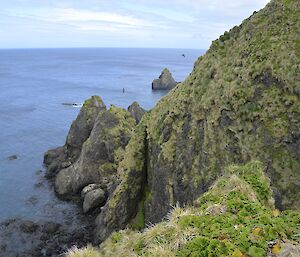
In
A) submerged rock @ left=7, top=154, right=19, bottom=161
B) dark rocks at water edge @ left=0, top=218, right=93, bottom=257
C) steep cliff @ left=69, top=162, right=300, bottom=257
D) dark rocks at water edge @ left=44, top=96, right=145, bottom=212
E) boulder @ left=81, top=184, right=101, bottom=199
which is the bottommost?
dark rocks at water edge @ left=0, top=218, right=93, bottom=257

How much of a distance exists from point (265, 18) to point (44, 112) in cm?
8626

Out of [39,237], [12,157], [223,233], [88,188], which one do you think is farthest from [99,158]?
[223,233]

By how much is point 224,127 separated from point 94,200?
Result: 24.8 metres

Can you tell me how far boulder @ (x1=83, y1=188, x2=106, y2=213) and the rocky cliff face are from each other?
635 centimetres

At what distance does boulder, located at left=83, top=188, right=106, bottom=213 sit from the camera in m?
51.9

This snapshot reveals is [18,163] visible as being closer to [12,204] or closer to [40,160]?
[40,160]

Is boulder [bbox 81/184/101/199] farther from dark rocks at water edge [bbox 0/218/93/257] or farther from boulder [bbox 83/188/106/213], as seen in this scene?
dark rocks at water edge [bbox 0/218/93/257]

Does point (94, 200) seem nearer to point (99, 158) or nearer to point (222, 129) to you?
point (99, 158)

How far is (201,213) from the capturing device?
1484cm

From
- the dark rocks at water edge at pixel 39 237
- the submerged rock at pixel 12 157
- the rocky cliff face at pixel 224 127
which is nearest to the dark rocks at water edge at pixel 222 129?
the rocky cliff face at pixel 224 127

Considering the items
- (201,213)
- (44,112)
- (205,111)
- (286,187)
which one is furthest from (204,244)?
(44,112)

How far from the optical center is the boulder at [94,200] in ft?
170

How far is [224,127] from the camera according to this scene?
3472 cm

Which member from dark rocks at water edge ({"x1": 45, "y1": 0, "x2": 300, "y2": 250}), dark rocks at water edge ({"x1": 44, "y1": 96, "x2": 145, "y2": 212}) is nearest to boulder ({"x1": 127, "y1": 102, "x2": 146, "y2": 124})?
dark rocks at water edge ({"x1": 44, "y1": 96, "x2": 145, "y2": 212})
